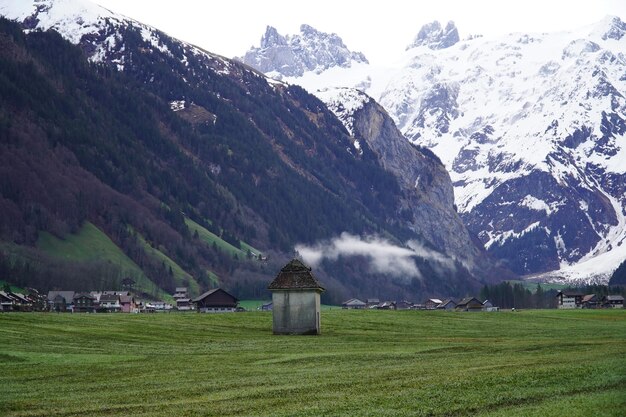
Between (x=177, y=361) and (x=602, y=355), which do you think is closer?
(x=602, y=355)

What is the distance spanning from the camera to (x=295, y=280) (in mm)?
109562

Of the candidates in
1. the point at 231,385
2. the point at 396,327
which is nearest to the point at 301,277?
the point at 396,327

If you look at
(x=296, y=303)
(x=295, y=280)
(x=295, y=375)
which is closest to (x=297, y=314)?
(x=296, y=303)

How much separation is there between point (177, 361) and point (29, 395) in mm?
20247

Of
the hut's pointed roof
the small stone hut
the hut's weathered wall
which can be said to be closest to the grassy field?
the hut's weathered wall

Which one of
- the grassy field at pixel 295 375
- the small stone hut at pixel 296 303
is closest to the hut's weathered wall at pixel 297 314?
the small stone hut at pixel 296 303

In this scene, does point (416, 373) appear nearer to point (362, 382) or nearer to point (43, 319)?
point (362, 382)

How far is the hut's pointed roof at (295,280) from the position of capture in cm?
10919

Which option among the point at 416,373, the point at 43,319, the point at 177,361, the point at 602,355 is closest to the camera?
the point at 416,373

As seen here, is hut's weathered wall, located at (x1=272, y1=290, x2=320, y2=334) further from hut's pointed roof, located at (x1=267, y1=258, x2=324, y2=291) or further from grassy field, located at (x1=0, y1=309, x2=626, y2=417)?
grassy field, located at (x1=0, y1=309, x2=626, y2=417)

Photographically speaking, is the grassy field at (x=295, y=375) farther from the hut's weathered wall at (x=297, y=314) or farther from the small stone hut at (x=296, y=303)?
the small stone hut at (x=296, y=303)

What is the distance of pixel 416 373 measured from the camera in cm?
5672

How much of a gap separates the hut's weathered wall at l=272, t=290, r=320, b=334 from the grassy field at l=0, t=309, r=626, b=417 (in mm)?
8642

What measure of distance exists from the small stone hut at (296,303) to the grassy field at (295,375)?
28.8 feet
